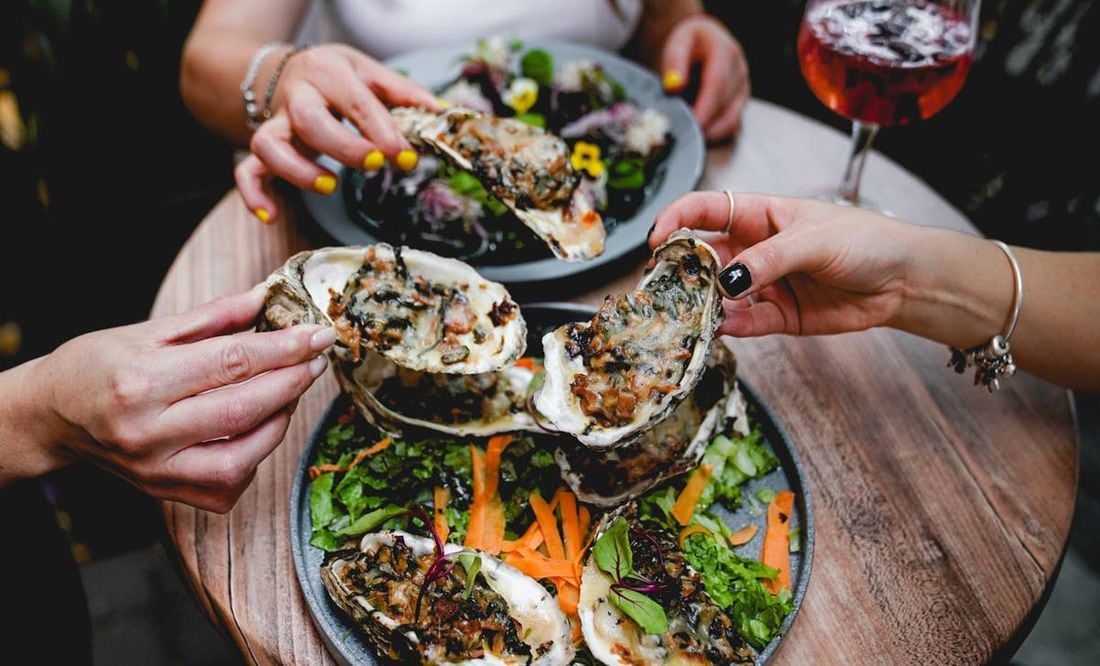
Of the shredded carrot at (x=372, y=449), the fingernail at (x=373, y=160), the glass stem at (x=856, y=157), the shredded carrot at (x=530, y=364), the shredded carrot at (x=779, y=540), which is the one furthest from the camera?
the glass stem at (x=856, y=157)

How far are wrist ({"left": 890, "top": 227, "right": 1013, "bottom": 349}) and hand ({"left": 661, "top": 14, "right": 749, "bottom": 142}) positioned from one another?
75cm

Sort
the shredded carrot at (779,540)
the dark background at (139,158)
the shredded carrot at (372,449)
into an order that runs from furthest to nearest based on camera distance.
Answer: the dark background at (139,158) → the shredded carrot at (372,449) → the shredded carrot at (779,540)

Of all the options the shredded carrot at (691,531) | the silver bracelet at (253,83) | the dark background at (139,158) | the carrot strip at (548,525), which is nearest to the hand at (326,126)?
the silver bracelet at (253,83)

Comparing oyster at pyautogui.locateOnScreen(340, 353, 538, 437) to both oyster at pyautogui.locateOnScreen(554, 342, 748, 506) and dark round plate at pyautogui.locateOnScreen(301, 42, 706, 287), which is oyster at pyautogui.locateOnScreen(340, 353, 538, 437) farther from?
dark round plate at pyautogui.locateOnScreen(301, 42, 706, 287)

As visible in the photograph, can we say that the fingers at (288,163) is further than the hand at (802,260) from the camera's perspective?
Yes

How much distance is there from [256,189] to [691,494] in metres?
1.04

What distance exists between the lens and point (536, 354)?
1.37 m

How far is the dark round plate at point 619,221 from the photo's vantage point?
147 cm

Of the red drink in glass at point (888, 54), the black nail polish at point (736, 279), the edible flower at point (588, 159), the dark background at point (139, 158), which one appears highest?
the red drink in glass at point (888, 54)

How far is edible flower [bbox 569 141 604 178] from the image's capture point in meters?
1.72

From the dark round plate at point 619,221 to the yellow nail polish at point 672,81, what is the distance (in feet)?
0.08

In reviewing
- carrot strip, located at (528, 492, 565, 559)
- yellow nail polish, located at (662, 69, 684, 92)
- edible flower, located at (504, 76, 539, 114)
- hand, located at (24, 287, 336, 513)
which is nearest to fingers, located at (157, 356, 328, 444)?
hand, located at (24, 287, 336, 513)

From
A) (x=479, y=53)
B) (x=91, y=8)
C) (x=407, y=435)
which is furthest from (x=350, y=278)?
(x=91, y=8)

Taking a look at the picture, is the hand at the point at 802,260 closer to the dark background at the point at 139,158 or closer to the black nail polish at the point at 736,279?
the black nail polish at the point at 736,279
